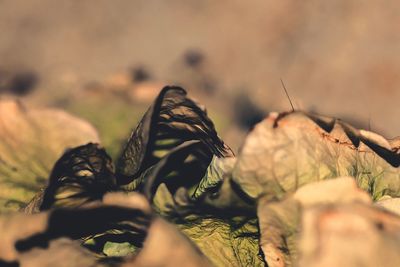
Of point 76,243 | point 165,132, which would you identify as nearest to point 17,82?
point 165,132

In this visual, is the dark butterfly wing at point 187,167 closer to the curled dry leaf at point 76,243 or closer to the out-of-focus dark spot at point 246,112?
the curled dry leaf at point 76,243

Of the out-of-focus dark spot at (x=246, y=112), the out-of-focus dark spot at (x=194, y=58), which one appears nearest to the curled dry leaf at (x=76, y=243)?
the out-of-focus dark spot at (x=246, y=112)

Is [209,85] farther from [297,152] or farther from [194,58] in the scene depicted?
[297,152]

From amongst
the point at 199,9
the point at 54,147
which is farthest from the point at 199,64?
the point at 54,147

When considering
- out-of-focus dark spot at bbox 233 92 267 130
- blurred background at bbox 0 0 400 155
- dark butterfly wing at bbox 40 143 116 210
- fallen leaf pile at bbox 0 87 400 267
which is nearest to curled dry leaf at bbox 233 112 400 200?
fallen leaf pile at bbox 0 87 400 267

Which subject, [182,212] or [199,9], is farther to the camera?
[199,9]

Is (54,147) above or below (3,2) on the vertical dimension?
below

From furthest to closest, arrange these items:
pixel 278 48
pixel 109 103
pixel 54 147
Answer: pixel 278 48 → pixel 109 103 → pixel 54 147

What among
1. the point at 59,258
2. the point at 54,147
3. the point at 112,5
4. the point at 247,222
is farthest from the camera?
the point at 112,5

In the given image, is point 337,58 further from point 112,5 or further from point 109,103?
point 109,103

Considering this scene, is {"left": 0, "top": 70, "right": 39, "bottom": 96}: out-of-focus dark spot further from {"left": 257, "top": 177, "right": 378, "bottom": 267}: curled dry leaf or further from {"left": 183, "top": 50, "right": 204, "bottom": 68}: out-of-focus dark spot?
{"left": 257, "top": 177, "right": 378, "bottom": 267}: curled dry leaf
